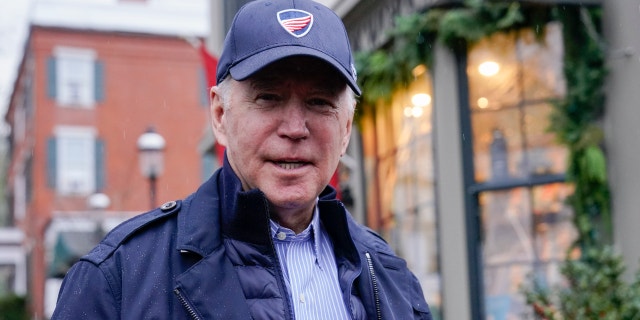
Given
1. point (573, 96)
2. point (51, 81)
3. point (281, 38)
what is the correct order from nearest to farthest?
point (281, 38)
point (573, 96)
point (51, 81)

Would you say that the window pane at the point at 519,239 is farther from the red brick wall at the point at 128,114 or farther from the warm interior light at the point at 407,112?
the red brick wall at the point at 128,114

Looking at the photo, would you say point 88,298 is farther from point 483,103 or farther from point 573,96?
point 483,103

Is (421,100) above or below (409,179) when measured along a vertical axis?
above

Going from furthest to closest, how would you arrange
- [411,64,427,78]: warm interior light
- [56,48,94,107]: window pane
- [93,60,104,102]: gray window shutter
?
[93,60,104,102]: gray window shutter, [56,48,94,107]: window pane, [411,64,427,78]: warm interior light

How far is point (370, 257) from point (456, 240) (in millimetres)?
5721

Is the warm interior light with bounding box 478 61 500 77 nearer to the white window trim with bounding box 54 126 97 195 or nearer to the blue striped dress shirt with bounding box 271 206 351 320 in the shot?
the blue striped dress shirt with bounding box 271 206 351 320

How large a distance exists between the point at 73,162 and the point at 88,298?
26.8 meters

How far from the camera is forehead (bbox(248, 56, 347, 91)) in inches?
85.3

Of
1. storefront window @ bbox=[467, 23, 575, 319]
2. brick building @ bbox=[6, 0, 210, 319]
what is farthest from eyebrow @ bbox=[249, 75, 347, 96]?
brick building @ bbox=[6, 0, 210, 319]

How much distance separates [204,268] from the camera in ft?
7.00

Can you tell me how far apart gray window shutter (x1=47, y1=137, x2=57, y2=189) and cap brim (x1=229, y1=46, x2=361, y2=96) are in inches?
1053

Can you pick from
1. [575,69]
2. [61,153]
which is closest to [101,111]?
[61,153]

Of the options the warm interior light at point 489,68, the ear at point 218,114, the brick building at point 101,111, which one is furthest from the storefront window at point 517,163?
the brick building at point 101,111

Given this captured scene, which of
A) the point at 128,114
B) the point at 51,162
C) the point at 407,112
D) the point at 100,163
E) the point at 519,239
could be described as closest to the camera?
the point at 519,239
